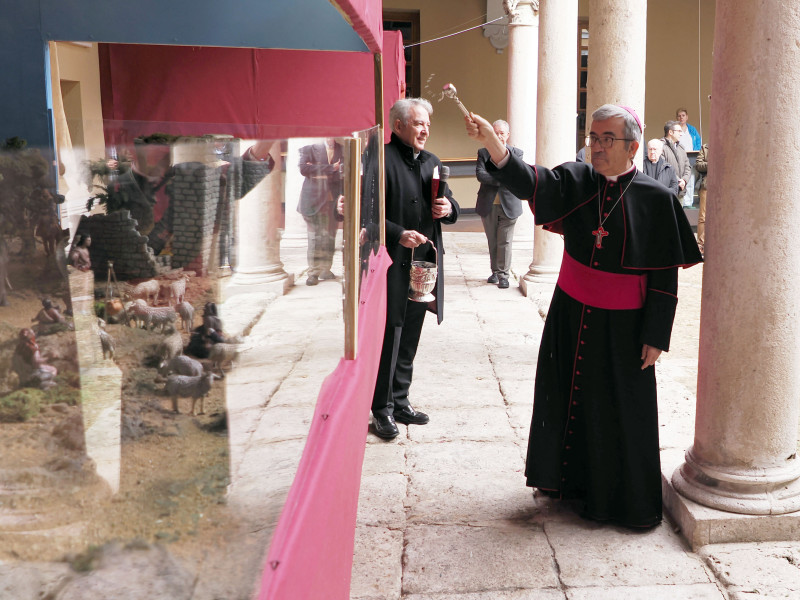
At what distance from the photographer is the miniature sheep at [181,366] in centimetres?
119

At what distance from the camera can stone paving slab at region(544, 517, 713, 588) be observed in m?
2.78

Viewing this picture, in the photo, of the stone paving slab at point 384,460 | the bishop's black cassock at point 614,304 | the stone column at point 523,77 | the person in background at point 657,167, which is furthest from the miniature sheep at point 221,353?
the stone column at point 523,77

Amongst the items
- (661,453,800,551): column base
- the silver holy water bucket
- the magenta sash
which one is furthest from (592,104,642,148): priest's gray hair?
(661,453,800,551): column base

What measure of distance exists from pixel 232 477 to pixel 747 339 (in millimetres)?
2249

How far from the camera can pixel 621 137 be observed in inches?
117

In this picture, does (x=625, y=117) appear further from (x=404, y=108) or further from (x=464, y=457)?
(x=464, y=457)

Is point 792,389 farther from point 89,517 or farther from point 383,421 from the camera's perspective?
point 89,517

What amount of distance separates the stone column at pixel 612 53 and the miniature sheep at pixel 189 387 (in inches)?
180

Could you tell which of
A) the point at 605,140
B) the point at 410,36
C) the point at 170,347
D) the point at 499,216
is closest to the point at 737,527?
the point at 605,140

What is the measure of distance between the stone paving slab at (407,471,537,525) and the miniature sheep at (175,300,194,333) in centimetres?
216

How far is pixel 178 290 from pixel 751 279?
7.50ft

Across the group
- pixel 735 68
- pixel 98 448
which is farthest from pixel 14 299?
pixel 735 68

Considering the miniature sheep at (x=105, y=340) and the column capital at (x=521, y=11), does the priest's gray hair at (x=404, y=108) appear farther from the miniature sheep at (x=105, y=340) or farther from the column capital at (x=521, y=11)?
the column capital at (x=521, y=11)

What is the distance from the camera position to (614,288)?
3066 mm
